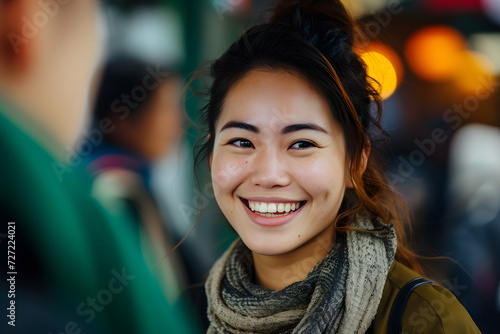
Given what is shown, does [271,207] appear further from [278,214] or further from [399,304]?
[399,304]

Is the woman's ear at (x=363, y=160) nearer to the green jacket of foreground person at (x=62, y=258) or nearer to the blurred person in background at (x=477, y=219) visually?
the green jacket of foreground person at (x=62, y=258)

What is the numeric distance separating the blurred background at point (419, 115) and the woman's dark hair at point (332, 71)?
147 millimetres

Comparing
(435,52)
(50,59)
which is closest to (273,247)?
(50,59)

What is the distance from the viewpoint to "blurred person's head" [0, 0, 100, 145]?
1.95 meters

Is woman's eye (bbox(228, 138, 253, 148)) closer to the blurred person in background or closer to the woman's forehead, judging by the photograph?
the woman's forehead

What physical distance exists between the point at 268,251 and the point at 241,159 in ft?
0.82

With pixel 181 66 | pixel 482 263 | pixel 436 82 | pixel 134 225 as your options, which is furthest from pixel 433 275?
pixel 436 82

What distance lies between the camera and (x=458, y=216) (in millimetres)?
2770

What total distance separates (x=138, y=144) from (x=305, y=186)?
1380mm

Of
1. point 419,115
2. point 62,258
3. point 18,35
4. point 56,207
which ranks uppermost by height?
point 18,35

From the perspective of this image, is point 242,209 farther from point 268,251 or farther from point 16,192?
point 16,192

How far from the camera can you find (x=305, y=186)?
1138mm

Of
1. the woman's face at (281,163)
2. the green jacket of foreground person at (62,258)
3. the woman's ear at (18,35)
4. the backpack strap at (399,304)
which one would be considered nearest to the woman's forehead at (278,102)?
the woman's face at (281,163)

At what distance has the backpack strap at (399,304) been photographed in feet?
3.39
